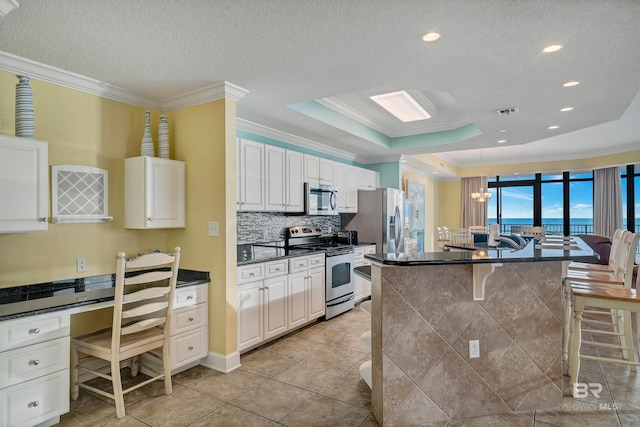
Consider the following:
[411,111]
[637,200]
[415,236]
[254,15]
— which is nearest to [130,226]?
[254,15]

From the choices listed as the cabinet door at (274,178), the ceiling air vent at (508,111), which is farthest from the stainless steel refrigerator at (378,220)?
the ceiling air vent at (508,111)

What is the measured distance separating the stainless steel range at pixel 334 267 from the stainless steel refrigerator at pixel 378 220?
2.88 ft

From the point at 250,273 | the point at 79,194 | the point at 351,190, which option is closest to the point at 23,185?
the point at 79,194

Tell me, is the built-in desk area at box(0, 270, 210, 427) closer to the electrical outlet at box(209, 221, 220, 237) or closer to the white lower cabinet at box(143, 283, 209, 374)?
the white lower cabinet at box(143, 283, 209, 374)

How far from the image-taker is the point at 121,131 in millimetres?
3086

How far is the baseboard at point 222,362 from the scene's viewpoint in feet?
9.73

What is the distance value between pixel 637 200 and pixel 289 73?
8.89m

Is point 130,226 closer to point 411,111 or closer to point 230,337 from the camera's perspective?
point 230,337

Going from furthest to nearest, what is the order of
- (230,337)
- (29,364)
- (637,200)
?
(637,200) → (230,337) → (29,364)

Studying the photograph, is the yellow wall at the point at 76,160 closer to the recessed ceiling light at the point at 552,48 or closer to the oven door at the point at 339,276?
the oven door at the point at 339,276

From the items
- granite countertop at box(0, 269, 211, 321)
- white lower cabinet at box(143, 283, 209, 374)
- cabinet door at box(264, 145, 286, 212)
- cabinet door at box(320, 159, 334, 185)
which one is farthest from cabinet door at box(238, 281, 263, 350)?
cabinet door at box(320, 159, 334, 185)

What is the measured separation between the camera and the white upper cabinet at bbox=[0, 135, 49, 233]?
2225mm

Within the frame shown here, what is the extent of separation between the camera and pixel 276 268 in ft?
11.7

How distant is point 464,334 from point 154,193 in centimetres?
261
